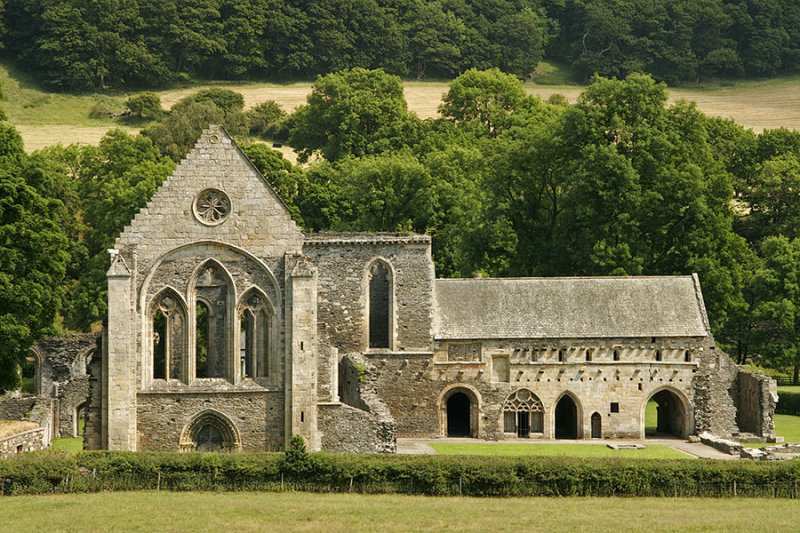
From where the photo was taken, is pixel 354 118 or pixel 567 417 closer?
pixel 567 417

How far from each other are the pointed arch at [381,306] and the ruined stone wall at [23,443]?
13.5 meters

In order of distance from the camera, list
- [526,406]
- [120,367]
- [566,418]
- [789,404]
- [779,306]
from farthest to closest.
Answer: [779,306] → [789,404] → [566,418] → [526,406] → [120,367]

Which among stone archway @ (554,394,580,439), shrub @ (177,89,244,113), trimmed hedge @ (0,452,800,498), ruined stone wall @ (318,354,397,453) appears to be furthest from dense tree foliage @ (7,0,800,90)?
trimmed hedge @ (0,452,800,498)

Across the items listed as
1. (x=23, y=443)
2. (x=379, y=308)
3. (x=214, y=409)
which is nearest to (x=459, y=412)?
(x=379, y=308)

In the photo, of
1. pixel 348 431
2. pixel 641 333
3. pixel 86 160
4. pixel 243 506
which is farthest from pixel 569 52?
pixel 243 506

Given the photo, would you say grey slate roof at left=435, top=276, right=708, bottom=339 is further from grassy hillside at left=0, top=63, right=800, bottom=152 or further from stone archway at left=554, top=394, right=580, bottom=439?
grassy hillside at left=0, top=63, right=800, bottom=152

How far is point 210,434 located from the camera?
161 feet

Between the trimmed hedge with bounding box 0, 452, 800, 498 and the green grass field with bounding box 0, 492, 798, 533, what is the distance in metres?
0.69

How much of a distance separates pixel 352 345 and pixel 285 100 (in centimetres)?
6914

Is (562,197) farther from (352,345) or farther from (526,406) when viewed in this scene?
(352,345)

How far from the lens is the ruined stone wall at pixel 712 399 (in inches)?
2297

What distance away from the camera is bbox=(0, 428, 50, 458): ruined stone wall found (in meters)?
47.2

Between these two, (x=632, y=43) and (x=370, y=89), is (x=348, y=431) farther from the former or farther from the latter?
(x=632, y=43)

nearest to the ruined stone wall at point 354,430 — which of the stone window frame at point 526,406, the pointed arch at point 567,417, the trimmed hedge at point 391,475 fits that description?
the trimmed hedge at point 391,475
